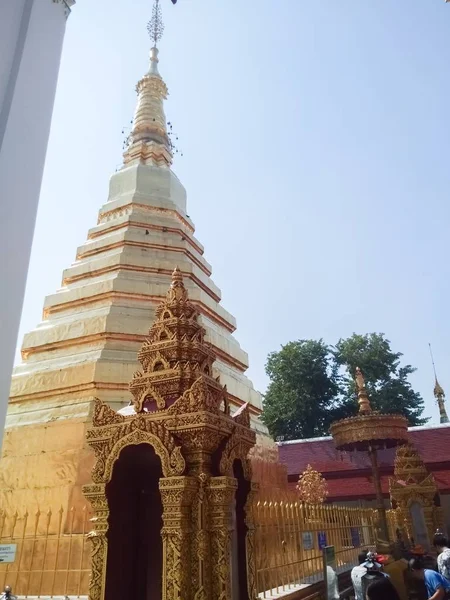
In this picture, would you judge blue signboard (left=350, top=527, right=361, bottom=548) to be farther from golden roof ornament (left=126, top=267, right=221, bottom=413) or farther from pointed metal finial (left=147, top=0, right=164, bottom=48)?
pointed metal finial (left=147, top=0, right=164, bottom=48)

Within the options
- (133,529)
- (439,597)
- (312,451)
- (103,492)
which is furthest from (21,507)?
(312,451)

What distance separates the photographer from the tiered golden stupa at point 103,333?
7.49 m

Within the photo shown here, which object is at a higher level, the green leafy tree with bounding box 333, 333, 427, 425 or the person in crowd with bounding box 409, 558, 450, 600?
the green leafy tree with bounding box 333, 333, 427, 425

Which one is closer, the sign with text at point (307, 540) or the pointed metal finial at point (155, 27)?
the sign with text at point (307, 540)

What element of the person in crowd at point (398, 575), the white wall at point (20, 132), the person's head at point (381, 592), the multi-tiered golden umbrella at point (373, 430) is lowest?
the person in crowd at point (398, 575)

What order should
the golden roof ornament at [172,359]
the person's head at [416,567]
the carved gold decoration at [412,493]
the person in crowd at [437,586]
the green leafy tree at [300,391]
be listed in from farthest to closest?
1. the green leafy tree at [300,391]
2. the carved gold decoration at [412,493]
3. the person's head at [416,567]
4. the golden roof ornament at [172,359]
5. the person in crowd at [437,586]

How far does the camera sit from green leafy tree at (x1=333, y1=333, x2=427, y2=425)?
29647 millimetres

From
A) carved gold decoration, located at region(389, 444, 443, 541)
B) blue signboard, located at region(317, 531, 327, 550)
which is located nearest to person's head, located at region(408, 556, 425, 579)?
blue signboard, located at region(317, 531, 327, 550)

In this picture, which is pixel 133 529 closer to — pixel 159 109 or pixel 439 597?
pixel 439 597

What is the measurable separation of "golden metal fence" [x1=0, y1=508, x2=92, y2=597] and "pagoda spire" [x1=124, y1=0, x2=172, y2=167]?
10.7m

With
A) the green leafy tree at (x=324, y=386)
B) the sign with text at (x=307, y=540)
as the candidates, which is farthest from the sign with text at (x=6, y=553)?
the green leafy tree at (x=324, y=386)

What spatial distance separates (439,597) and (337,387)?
88.7 ft

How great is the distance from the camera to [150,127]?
15.4 m

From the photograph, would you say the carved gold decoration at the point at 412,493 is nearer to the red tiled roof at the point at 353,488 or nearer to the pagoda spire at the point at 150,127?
the red tiled roof at the point at 353,488
